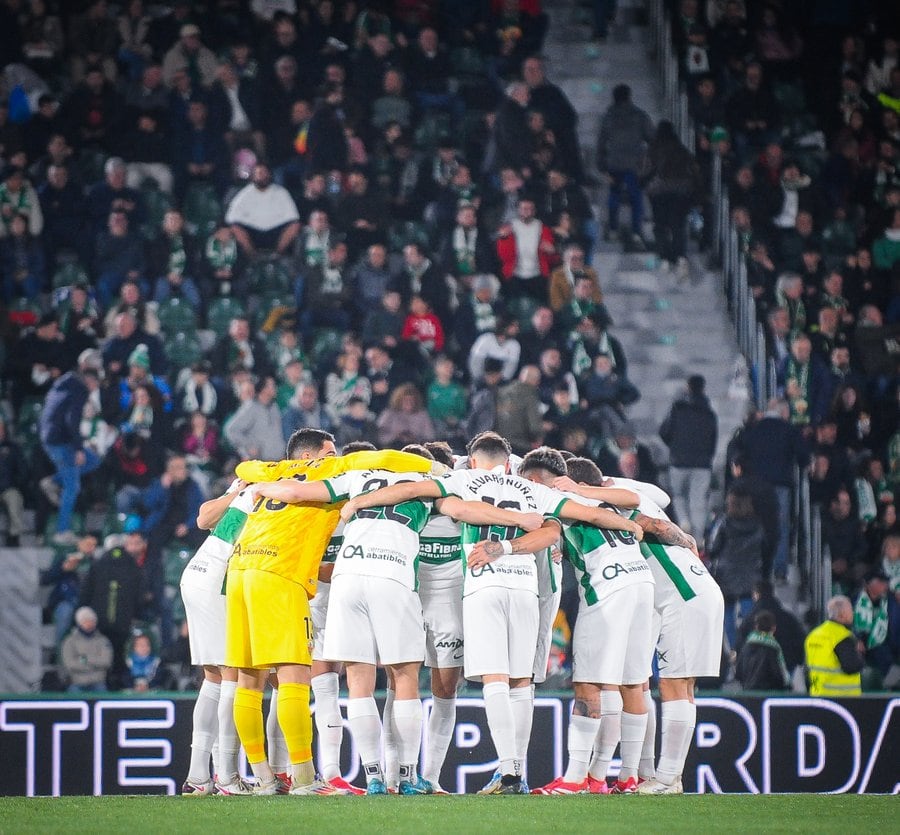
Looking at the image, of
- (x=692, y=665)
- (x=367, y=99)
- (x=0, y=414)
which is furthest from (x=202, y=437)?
(x=692, y=665)

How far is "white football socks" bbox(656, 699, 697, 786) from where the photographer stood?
9664 millimetres

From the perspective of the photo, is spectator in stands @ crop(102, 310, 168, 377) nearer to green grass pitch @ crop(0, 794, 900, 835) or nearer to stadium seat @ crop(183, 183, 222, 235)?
stadium seat @ crop(183, 183, 222, 235)

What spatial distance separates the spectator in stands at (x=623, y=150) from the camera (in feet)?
62.1

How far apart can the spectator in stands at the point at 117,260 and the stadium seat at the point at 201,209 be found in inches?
32.4

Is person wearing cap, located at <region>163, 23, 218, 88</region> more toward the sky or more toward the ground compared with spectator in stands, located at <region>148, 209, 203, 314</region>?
more toward the sky

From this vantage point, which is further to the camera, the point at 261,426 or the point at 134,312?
the point at 134,312

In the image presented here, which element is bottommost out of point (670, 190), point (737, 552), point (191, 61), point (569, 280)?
point (737, 552)

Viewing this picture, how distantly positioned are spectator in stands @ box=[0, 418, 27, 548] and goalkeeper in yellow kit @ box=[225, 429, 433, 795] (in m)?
6.87

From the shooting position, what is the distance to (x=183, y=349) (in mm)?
16672

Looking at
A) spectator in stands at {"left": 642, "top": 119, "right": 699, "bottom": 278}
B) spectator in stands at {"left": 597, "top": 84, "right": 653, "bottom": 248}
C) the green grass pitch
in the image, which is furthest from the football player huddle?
spectator in stands at {"left": 597, "top": 84, "right": 653, "bottom": 248}

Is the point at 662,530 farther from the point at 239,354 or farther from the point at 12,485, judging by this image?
the point at 12,485

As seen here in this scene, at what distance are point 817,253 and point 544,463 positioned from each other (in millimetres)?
9743

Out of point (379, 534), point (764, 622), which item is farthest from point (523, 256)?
point (379, 534)

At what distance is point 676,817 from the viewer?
7.63 metres
